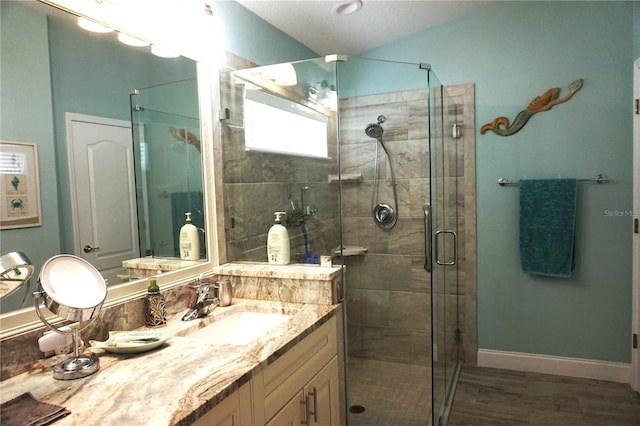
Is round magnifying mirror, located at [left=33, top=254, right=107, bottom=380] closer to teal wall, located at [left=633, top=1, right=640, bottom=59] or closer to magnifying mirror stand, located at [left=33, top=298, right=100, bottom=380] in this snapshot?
magnifying mirror stand, located at [left=33, top=298, right=100, bottom=380]

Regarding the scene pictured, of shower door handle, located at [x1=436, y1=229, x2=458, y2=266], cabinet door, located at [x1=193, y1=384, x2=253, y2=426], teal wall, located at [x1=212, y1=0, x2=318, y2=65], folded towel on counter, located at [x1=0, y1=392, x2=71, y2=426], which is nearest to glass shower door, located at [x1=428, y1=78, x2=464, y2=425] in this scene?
shower door handle, located at [x1=436, y1=229, x2=458, y2=266]

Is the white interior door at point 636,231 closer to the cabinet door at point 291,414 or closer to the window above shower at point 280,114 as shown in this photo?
the window above shower at point 280,114

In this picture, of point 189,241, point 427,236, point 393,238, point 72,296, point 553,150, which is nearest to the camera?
point 72,296

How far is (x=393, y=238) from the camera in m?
2.80

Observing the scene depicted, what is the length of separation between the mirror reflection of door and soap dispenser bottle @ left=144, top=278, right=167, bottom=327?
144mm

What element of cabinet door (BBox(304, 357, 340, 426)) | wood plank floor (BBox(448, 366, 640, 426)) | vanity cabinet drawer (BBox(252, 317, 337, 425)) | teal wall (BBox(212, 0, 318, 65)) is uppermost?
teal wall (BBox(212, 0, 318, 65))

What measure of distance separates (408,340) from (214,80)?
203cm

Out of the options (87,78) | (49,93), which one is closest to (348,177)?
(87,78)

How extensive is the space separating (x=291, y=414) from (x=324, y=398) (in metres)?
0.30

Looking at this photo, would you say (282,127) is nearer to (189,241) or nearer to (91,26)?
(189,241)

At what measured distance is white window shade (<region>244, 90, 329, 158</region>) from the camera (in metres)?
2.24

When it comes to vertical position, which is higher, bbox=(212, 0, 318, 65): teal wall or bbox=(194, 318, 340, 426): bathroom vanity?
bbox=(212, 0, 318, 65): teal wall

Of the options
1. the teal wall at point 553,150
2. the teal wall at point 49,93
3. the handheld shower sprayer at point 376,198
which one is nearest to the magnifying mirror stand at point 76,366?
the teal wall at point 49,93

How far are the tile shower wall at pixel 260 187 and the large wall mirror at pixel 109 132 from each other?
0.13 m
